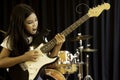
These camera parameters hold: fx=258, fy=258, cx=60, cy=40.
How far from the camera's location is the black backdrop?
14.4 feet

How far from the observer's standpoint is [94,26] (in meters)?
4.50

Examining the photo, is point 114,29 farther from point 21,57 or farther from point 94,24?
point 21,57

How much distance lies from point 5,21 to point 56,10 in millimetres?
1030

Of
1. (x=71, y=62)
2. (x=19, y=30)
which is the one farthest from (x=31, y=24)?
(x=71, y=62)

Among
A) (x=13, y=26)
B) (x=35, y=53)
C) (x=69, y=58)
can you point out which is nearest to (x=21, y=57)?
(x=35, y=53)

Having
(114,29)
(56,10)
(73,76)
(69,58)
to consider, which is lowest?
(73,76)

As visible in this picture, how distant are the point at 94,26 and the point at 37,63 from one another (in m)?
2.82

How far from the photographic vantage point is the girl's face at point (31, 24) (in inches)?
67.5

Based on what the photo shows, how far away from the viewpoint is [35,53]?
177 cm

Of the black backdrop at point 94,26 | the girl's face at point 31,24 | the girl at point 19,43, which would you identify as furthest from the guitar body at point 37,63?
the black backdrop at point 94,26

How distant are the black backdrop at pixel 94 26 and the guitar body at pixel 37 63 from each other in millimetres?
2749

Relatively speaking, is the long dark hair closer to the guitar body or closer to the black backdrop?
the guitar body

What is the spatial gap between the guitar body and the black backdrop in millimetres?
2749

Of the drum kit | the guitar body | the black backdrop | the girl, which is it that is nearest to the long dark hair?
the girl
